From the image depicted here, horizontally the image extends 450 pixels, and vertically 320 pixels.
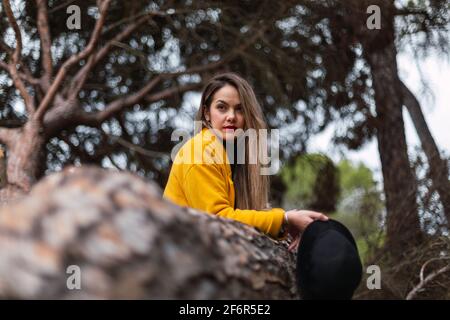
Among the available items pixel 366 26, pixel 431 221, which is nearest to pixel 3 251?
pixel 431 221

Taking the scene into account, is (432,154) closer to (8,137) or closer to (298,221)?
(298,221)

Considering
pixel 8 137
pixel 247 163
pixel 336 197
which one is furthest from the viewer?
pixel 336 197

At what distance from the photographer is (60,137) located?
5.86 m

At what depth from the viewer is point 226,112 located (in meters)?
2.40

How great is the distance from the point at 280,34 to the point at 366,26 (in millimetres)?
824

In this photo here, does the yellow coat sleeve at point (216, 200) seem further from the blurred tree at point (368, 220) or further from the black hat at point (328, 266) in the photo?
the blurred tree at point (368, 220)

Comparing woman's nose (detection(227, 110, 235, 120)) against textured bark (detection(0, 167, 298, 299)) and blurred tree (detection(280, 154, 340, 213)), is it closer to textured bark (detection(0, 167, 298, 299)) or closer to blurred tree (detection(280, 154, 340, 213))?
textured bark (detection(0, 167, 298, 299))

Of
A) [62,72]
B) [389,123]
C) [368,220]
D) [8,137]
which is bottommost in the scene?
[368,220]

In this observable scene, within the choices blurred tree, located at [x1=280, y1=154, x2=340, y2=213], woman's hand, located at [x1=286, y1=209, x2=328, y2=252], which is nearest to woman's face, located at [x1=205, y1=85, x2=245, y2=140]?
woman's hand, located at [x1=286, y1=209, x2=328, y2=252]

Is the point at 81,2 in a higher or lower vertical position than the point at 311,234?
higher

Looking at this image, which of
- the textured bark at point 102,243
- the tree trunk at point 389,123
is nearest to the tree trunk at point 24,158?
the tree trunk at point 389,123

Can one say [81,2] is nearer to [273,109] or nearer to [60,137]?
[60,137]

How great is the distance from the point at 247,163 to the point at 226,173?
0.83ft

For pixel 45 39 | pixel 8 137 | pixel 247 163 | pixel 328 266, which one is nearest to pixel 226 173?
pixel 247 163
